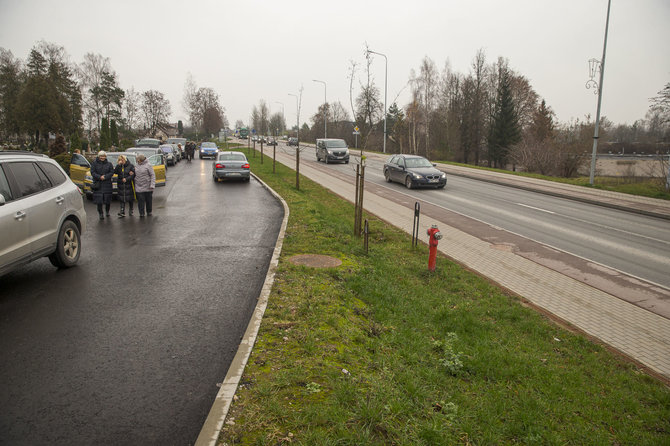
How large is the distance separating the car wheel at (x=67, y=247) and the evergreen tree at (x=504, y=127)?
54437 millimetres

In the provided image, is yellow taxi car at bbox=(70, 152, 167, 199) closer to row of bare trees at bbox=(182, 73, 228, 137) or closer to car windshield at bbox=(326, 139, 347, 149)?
car windshield at bbox=(326, 139, 347, 149)

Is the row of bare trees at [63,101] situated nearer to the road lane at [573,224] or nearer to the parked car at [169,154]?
the parked car at [169,154]

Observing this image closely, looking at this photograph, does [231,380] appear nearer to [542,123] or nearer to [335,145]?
[335,145]

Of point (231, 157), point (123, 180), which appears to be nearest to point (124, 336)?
point (123, 180)

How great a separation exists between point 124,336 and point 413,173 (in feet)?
58.1

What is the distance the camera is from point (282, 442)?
9.87 ft

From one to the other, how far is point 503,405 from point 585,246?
8.46 metres

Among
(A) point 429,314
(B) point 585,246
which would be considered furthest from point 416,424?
(B) point 585,246

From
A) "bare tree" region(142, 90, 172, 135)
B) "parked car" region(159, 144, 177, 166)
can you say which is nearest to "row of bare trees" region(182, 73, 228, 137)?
"bare tree" region(142, 90, 172, 135)

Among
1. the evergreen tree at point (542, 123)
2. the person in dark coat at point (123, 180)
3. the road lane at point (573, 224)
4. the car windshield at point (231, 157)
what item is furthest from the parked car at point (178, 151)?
the evergreen tree at point (542, 123)

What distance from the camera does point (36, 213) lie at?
619cm

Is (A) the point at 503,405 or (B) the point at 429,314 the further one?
(B) the point at 429,314

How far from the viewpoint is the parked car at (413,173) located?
2074 cm

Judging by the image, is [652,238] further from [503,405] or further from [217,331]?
[217,331]
